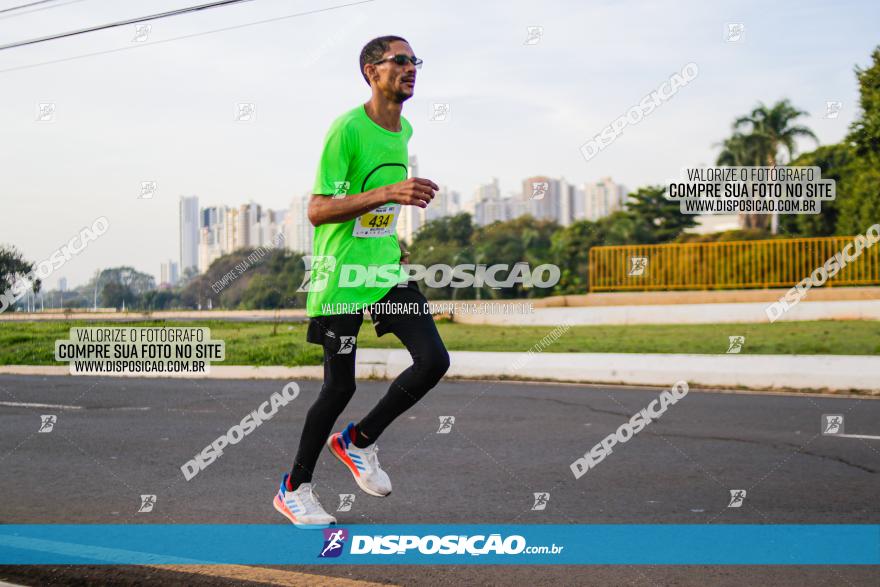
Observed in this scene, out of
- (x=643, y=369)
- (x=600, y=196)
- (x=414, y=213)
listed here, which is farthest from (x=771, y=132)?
(x=600, y=196)

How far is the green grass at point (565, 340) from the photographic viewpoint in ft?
47.7

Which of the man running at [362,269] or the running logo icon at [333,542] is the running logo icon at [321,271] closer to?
the man running at [362,269]

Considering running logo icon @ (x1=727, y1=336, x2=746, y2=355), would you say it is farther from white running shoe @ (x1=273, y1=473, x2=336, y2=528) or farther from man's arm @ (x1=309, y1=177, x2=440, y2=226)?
man's arm @ (x1=309, y1=177, x2=440, y2=226)

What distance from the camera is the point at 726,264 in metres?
23.5

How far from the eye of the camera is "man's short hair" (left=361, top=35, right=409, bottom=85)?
4.26m

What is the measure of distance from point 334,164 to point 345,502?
200 centimetres

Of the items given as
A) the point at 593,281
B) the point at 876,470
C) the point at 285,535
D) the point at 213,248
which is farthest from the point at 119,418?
the point at 593,281

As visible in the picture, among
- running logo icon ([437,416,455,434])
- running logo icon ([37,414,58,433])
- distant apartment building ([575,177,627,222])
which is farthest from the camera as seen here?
distant apartment building ([575,177,627,222])

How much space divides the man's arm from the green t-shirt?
127mm

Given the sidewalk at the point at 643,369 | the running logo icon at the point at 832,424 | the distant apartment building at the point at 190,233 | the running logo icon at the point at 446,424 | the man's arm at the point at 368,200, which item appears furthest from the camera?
the distant apartment building at the point at 190,233

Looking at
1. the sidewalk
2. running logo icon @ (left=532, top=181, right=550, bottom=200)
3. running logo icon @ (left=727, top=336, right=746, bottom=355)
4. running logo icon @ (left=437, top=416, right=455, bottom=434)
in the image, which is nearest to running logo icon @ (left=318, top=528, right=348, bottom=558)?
running logo icon @ (left=437, top=416, right=455, bottom=434)

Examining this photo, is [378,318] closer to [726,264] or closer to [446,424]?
[446,424]

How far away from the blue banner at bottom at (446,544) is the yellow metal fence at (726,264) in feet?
61.9

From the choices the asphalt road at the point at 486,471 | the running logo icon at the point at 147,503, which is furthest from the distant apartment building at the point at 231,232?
the running logo icon at the point at 147,503
